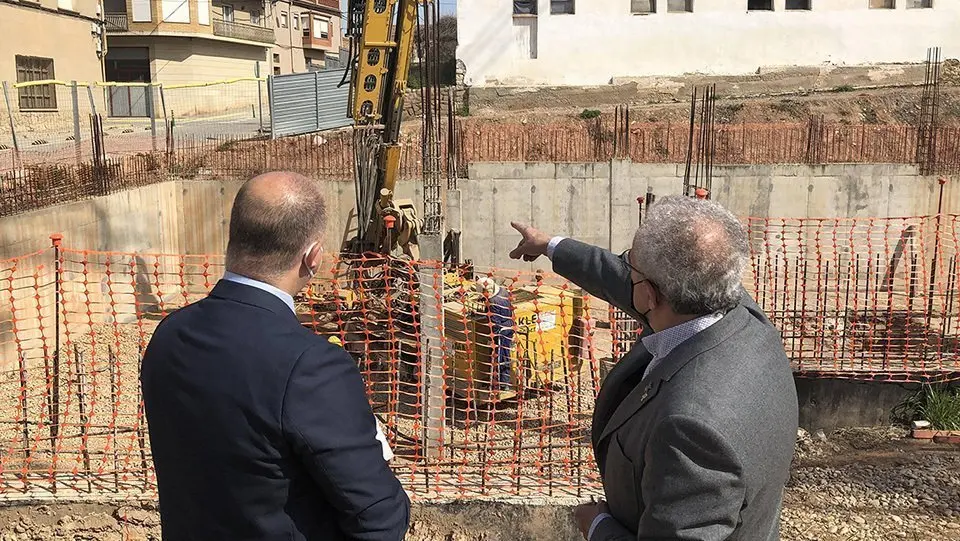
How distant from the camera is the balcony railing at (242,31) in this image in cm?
3284

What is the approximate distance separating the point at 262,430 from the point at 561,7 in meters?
23.2

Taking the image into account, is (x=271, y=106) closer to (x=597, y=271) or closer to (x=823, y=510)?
(x=823, y=510)

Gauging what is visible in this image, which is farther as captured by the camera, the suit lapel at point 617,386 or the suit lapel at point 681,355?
the suit lapel at point 617,386

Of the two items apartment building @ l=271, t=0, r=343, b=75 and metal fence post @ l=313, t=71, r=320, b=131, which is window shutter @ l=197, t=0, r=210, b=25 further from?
metal fence post @ l=313, t=71, r=320, b=131

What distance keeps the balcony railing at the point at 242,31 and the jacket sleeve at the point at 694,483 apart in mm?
34295

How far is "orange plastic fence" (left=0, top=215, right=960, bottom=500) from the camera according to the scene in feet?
15.7

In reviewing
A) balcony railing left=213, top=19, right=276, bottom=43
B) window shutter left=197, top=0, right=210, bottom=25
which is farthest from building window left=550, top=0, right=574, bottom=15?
balcony railing left=213, top=19, right=276, bottom=43

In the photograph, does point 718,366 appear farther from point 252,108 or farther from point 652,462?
point 252,108

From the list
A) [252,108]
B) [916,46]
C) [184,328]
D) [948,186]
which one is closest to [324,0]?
[252,108]

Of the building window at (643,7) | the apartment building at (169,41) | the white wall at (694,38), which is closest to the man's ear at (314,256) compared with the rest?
the white wall at (694,38)

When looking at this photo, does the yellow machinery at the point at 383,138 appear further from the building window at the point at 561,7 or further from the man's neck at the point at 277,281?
the building window at the point at 561,7

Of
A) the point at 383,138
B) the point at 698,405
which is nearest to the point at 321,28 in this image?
the point at 383,138

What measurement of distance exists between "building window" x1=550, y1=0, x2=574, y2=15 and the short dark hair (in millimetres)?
22702

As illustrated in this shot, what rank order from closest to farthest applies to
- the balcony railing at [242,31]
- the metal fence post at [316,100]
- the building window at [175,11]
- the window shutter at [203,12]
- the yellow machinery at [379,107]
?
1. the yellow machinery at [379,107]
2. the metal fence post at [316,100]
3. the building window at [175,11]
4. the window shutter at [203,12]
5. the balcony railing at [242,31]
